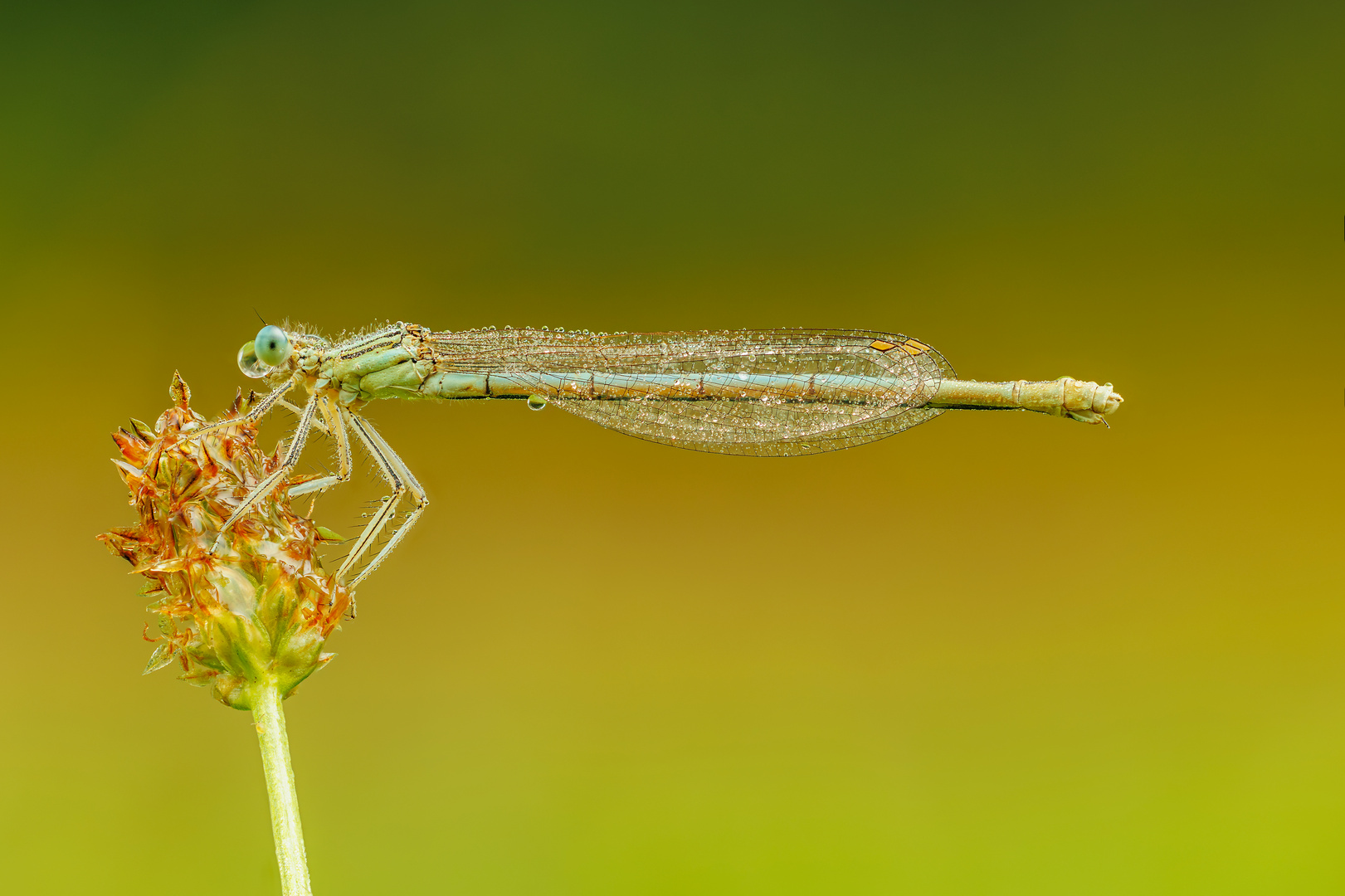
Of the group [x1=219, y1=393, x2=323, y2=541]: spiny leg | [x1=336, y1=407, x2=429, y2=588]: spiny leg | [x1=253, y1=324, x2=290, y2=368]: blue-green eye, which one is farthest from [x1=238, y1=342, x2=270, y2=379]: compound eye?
[x1=336, y1=407, x2=429, y2=588]: spiny leg

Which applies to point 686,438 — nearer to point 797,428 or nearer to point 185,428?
point 797,428

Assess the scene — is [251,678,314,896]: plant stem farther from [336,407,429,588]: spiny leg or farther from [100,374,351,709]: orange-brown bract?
[336,407,429,588]: spiny leg

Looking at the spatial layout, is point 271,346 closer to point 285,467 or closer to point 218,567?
point 285,467

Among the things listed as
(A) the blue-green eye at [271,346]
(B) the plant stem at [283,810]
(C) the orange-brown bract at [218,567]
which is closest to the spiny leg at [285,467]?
(C) the orange-brown bract at [218,567]

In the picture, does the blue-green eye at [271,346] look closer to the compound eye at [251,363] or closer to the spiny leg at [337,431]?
the compound eye at [251,363]

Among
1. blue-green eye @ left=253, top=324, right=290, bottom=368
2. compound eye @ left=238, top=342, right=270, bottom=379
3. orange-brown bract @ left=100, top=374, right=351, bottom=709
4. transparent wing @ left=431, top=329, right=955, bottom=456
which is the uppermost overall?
transparent wing @ left=431, top=329, right=955, bottom=456

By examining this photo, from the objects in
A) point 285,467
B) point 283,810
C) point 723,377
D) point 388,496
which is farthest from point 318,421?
point 283,810

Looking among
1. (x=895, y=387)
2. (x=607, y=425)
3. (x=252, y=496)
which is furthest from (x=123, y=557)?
(x=895, y=387)
